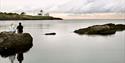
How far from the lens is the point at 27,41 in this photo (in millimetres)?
22453

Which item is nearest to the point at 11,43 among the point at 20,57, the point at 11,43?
the point at 11,43

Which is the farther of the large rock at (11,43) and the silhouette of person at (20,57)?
the large rock at (11,43)

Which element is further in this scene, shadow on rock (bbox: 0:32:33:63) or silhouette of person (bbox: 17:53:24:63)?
shadow on rock (bbox: 0:32:33:63)

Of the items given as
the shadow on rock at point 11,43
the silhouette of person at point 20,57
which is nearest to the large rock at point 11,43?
the shadow on rock at point 11,43

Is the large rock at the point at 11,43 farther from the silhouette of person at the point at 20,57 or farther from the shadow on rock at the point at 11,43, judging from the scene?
the silhouette of person at the point at 20,57

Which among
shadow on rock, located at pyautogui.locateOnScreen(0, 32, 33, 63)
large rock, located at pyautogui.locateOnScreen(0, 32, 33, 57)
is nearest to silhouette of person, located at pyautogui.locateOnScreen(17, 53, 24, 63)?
shadow on rock, located at pyautogui.locateOnScreen(0, 32, 33, 63)

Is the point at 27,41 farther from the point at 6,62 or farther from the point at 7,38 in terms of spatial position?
the point at 6,62

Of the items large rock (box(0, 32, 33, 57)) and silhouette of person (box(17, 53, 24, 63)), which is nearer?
silhouette of person (box(17, 53, 24, 63))

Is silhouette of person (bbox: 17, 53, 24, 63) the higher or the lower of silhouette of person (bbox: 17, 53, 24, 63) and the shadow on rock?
the lower

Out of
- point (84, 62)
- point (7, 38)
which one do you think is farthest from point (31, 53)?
point (84, 62)

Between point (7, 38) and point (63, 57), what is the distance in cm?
421

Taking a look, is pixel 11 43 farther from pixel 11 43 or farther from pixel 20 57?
pixel 20 57

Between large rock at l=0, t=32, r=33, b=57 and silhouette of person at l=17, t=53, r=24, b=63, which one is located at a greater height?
large rock at l=0, t=32, r=33, b=57

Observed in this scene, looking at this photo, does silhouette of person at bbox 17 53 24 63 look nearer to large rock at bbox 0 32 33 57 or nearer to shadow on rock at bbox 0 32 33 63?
shadow on rock at bbox 0 32 33 63
